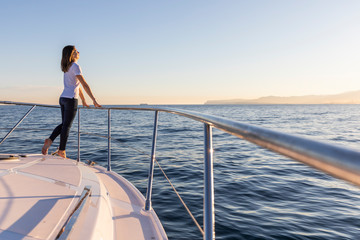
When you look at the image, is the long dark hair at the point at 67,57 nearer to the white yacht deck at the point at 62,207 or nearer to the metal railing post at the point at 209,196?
the white yacht deck at the point at 62,207

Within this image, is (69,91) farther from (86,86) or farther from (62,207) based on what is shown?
(62,207)

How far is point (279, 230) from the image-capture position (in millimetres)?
3143

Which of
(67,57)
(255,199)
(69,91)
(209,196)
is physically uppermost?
(67,57)

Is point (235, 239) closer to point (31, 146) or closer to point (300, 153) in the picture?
point (300, 153)

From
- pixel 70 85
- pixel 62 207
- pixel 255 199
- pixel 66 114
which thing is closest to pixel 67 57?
pixel 70 85

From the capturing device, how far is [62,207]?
1.29m

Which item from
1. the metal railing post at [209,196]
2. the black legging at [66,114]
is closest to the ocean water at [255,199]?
the black legging at [66,114]

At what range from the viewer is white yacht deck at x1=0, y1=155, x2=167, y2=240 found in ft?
3.59

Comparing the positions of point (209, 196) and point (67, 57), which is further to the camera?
point (67, 57)

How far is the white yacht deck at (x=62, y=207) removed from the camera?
1095 mm

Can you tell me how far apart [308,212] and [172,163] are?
347cm

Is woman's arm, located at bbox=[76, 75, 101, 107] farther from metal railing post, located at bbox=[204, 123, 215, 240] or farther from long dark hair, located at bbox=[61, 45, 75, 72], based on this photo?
metal railing post, located at bbox=[204, 123, 215, 240]

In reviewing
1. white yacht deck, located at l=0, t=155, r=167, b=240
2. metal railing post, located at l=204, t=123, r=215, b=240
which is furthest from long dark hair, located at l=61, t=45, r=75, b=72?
metal railing post, located at l=204, t=123, r=215, b=240

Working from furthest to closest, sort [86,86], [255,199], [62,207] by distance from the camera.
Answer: [255,199], [86,86], [62,207]
